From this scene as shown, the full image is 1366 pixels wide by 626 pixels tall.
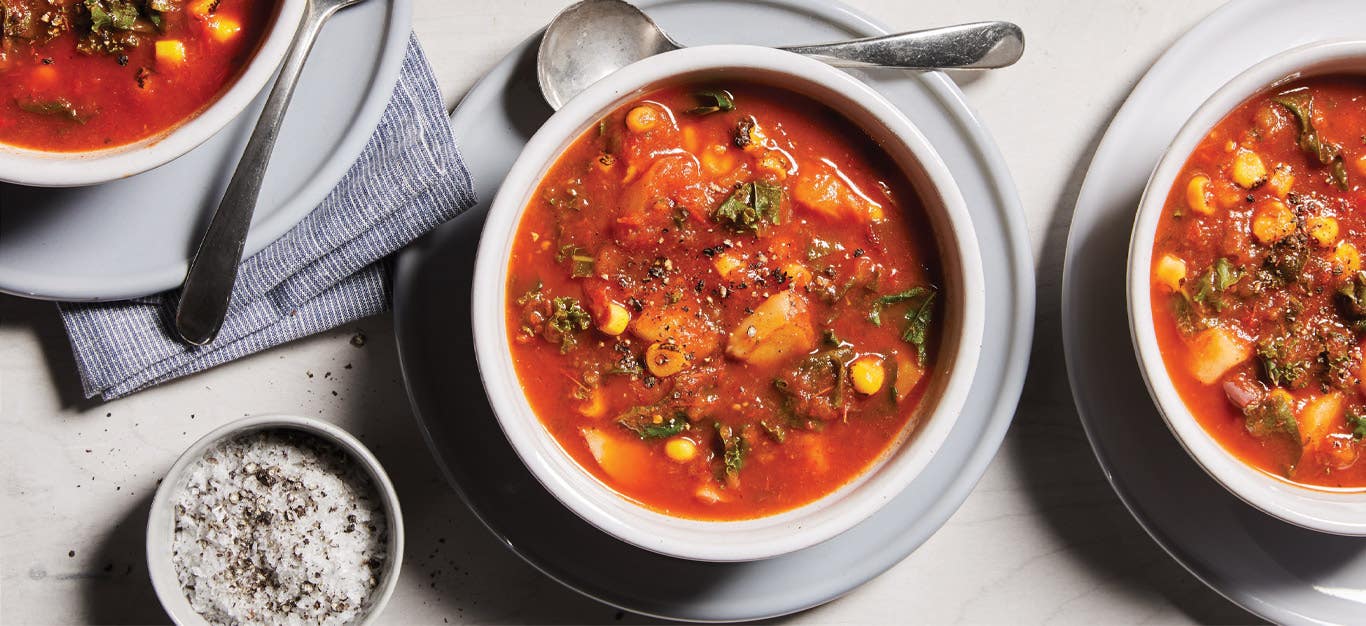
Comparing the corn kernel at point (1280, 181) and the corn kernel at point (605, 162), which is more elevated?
the corn kernel at point (1280, 181)

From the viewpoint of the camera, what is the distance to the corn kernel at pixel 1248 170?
2.96 meters

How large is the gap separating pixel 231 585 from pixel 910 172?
100 inches

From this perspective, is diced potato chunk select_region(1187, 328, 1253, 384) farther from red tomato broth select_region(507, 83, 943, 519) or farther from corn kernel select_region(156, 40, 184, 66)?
corn kernel select_region(156, 40, 184, 66)

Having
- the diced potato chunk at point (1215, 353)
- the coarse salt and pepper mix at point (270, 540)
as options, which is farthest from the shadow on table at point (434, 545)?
the diced potato chunk at point (1215, 353)

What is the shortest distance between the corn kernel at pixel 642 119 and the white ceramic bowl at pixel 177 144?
0.94 metres

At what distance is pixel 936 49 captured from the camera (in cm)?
324

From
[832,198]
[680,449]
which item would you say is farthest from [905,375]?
[680,449]

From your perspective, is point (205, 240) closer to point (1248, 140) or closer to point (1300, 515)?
point (1248, 140)

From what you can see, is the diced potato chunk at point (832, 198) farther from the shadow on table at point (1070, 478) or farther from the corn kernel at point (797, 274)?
the shadow on table at point (1070, 478)

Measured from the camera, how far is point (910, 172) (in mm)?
2873

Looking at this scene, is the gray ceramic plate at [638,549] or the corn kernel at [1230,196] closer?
the corn kernel at [1230,196]

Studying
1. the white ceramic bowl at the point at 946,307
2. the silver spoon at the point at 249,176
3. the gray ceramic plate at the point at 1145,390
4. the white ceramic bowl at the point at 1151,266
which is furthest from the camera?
the gray ceramic plate at the point at 1145,390

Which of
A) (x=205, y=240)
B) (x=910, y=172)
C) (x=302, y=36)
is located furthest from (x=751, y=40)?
(x=205, y=240)

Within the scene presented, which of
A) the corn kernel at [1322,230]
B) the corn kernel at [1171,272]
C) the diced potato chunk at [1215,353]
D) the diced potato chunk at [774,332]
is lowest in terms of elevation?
the diced potato chunk at [774,332]
